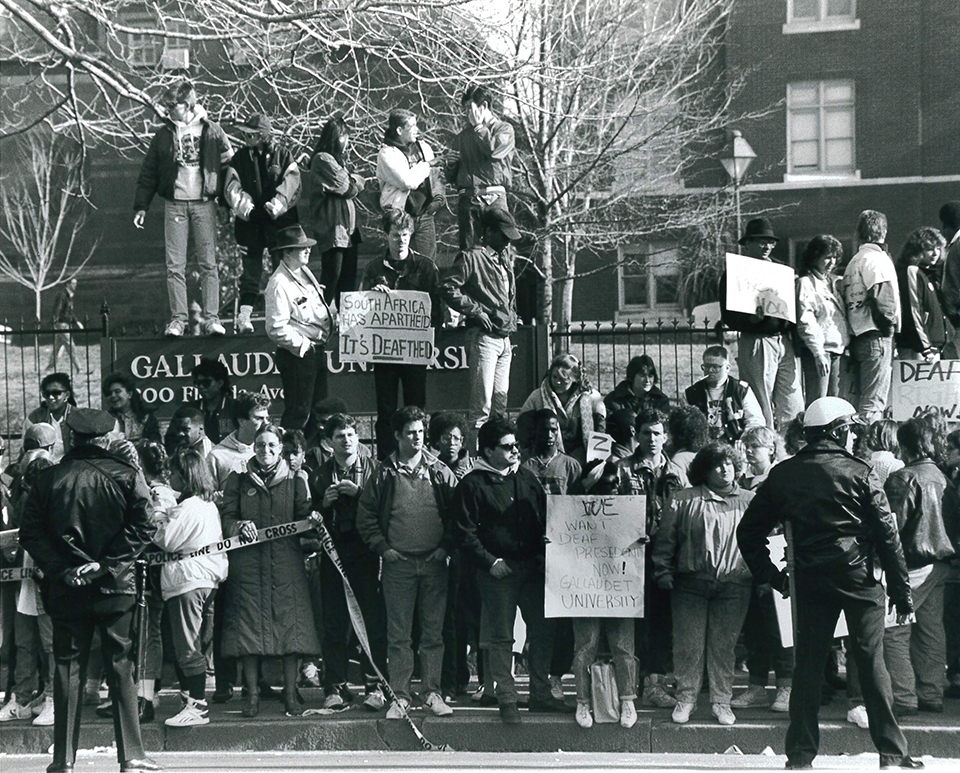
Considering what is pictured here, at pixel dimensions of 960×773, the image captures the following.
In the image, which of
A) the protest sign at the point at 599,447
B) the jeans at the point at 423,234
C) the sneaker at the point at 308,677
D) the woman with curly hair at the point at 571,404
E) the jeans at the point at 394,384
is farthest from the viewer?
the jeans at the point at 423,234

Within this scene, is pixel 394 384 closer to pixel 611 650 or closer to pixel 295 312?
pixel 295 312

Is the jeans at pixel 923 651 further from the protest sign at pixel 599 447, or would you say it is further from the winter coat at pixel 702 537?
the protest sign at pixel 599 447

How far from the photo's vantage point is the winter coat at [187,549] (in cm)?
1004

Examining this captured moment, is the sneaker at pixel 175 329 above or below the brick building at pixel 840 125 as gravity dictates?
below

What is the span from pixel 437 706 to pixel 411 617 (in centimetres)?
59

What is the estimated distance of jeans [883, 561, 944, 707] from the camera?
31.7ft

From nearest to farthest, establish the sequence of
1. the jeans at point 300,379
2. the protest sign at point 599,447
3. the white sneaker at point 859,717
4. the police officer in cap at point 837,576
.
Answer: the police officer in cap at point 837,576 → the white sneaker at point 859,717 → the protest sign at point 599,447 → the jeans at point 300,379

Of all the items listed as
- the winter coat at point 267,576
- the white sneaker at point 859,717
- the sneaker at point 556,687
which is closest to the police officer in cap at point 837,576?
the white sneaker at point 859,717

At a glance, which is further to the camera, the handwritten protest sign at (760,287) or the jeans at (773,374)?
the jeans at (773,374)

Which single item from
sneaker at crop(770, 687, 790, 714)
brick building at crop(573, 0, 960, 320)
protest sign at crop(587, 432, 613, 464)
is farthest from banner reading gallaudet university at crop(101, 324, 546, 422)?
brick building at crop(573, 0, 960, 320)

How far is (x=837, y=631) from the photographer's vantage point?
964cm

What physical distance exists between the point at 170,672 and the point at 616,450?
364 cm

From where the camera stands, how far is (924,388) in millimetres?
12328

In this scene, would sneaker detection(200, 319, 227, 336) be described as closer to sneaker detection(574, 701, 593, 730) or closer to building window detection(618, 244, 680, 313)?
sneaker detection(574, 701, 593, 730)
